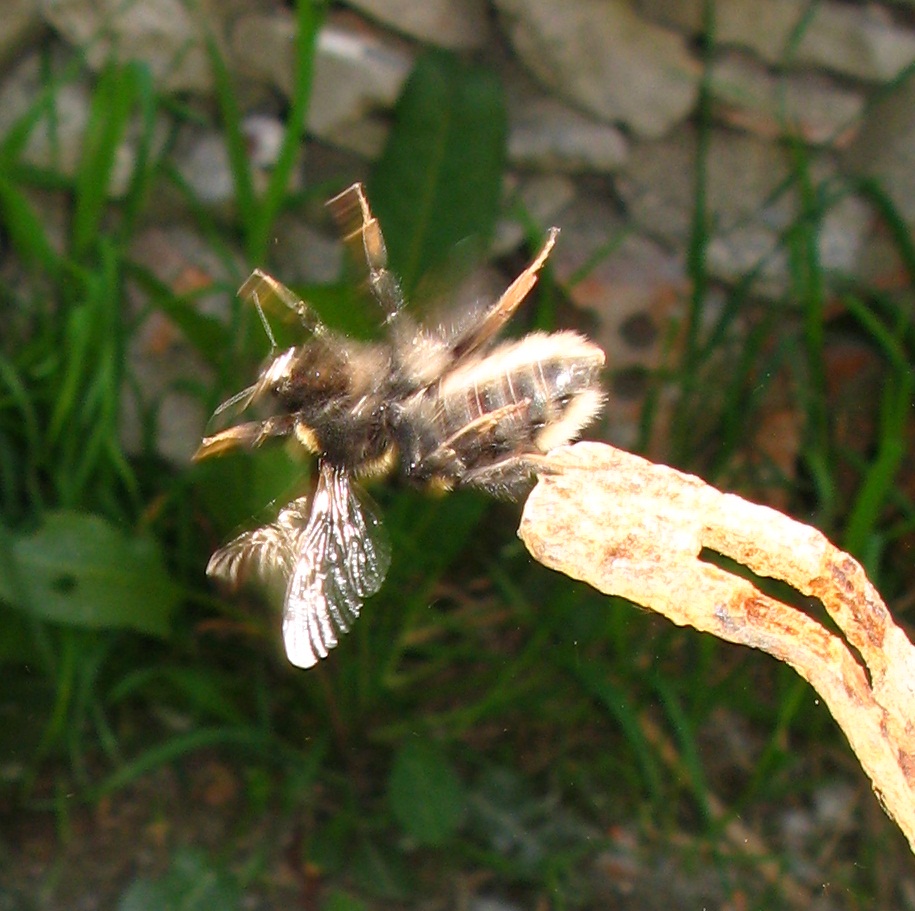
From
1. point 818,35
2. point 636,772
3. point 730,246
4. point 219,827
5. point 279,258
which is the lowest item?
point 219,827

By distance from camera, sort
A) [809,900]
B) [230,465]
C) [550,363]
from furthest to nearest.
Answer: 1. [809,900]
2. [230,465]
3. [550,363]

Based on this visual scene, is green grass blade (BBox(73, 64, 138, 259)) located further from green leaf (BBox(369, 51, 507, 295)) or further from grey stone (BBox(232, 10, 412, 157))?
green leaf (BBox(369, 51, 507, 295))

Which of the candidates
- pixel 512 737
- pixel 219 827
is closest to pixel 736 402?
pixel 512 737

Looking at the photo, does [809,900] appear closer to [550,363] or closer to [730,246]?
[730,246]

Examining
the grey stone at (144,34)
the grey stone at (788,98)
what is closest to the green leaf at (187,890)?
the grey stone at (144,34)

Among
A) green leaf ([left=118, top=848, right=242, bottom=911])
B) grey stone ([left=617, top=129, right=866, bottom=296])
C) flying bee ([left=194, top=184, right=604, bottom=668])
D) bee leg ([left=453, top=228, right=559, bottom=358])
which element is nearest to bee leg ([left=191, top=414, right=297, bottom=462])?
flying bee ([left=194, top=184, right=604, bottom=668])

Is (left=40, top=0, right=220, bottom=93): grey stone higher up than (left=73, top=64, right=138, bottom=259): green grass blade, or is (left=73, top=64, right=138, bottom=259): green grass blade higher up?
(left=40, top=0, right=220, bottom=93): grey stone

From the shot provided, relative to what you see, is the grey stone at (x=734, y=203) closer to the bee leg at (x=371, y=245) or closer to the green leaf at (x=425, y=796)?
the green leaf at (x=425, y=796)

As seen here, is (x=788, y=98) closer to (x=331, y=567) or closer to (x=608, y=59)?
(x=608, y=59)
